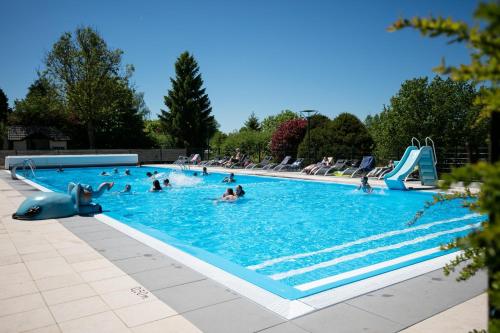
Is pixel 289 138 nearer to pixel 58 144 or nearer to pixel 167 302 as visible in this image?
pixel 167 302

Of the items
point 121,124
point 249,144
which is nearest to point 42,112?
point 121,124

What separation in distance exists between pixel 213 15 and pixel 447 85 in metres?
14.3

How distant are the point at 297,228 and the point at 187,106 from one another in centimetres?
3598

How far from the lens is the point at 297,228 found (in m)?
9.61

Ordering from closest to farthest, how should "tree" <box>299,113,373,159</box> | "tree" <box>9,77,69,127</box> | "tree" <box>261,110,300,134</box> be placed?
"tree" <box>299,113,373,159</box>, "tree" <box>9,77,69,127</box>, "tree" <box>261,110,300,134</box>

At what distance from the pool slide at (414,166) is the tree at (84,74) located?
3393 cm

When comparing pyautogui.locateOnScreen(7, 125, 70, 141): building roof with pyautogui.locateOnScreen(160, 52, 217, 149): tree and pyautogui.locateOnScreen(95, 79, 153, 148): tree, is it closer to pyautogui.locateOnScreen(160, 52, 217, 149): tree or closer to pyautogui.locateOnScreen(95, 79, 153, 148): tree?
pyautogui.locateOnScreen(95, 79, 153, 148): tree

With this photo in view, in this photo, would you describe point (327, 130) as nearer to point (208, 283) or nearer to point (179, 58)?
point (208, 283)

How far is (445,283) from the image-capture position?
13.9 feet

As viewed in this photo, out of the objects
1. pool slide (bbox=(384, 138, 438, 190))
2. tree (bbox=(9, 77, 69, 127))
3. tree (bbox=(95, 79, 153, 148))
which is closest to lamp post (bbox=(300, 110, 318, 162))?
pool slide (bbox=(384, 138, 438, 190))

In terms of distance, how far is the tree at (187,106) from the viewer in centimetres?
4319

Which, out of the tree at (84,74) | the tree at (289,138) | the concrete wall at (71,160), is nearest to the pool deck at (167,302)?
the tree at (289,138)

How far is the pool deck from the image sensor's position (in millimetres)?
3279

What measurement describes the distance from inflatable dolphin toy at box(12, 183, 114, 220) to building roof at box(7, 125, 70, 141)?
3353 centimetres
